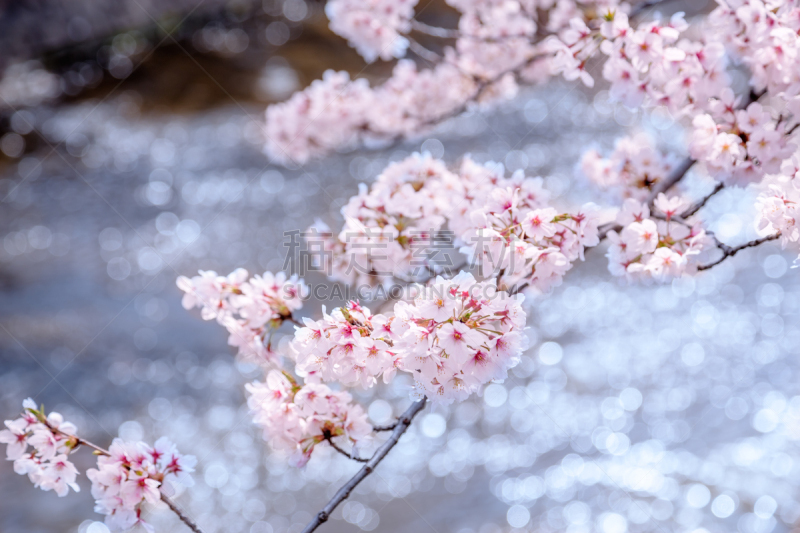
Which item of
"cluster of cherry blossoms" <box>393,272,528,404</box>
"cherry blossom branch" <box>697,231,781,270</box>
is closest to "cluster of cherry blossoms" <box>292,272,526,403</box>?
"cluster of cherry blossoms" <box>393,272,528,404</box>

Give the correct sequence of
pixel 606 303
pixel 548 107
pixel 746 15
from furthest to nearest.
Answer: pixel 548 107 < pixel 606 303 < pixel 746 15

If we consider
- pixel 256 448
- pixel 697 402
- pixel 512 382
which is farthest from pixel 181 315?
pixel 697 402

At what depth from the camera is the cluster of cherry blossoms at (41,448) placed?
1.26 metres

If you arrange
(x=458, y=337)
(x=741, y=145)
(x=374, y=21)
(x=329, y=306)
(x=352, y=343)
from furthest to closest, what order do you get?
(x=329, y=306) < (x=374, y=21) < (x=741, y=145) < (x=352, y=343) < (x=458, y=337)

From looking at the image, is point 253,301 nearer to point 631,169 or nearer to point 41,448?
point 41,448

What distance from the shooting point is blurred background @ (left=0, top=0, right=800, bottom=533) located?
2922 mm

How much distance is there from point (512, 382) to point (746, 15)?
2.79 meters

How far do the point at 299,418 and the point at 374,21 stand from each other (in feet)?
5.61

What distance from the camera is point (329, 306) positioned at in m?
4.51

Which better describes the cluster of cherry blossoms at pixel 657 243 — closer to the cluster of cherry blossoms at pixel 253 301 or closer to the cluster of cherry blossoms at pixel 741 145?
the cluster of cherry blossoms at pixel 741 145

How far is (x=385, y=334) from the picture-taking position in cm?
103

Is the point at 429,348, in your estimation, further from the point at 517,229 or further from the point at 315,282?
the point at 315,282

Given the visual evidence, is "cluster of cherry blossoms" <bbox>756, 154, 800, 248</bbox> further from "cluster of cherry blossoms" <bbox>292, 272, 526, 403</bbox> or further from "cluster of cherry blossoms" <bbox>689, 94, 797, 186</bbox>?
"cluster of cherry blossoms" <bbox>292, 272, 526, 403</bbox>

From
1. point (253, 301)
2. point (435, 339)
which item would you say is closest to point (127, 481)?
point (253, 301)
